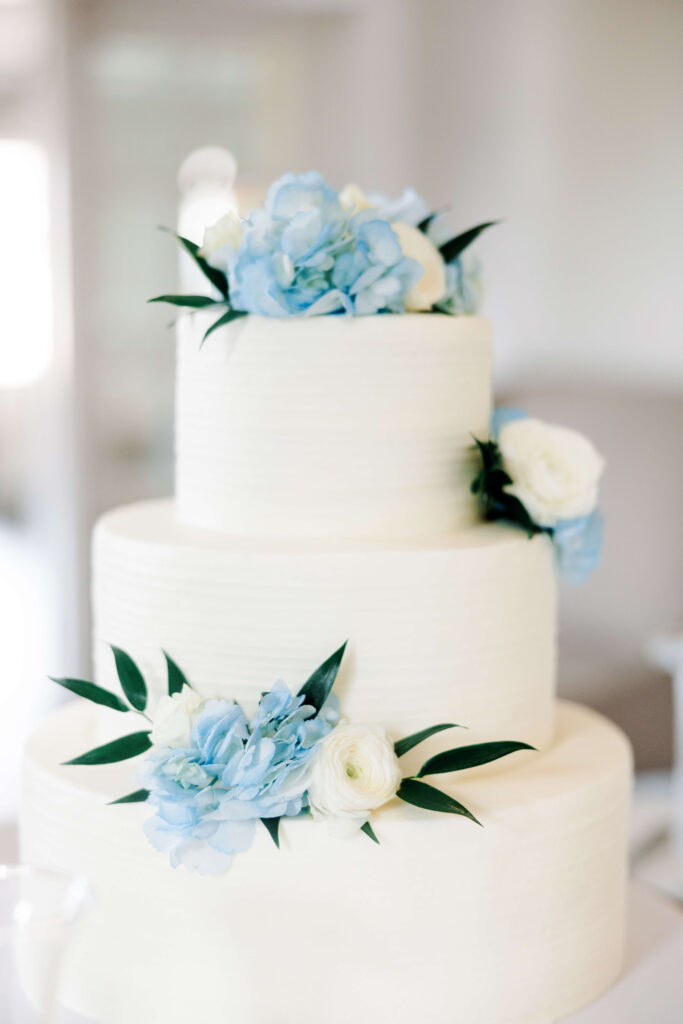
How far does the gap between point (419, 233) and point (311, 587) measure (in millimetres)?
576

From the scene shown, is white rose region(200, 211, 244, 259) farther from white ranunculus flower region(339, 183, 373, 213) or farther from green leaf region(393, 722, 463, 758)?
green leaf region(393, 722, 463, 758)

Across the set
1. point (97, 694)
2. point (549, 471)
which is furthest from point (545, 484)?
point (97, 694)

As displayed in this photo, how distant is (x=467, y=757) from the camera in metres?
1.38

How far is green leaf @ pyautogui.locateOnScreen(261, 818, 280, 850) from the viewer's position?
1.31 m

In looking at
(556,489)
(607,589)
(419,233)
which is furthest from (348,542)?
(607,589)

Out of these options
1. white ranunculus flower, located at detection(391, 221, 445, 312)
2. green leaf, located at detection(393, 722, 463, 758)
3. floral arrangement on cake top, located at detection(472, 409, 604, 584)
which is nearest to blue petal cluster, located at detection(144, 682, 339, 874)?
green leaf, located at detection(393, 722, 463, 758)

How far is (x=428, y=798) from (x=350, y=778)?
0.10 m

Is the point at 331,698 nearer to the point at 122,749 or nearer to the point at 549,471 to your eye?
the point at 122,749

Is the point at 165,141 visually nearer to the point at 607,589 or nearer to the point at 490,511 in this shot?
the point at 607,589

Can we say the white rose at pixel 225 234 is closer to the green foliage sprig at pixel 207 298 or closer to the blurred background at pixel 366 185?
the green foliage sprig at pixel 207 298

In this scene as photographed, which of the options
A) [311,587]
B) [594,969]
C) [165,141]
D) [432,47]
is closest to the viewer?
[311,587]

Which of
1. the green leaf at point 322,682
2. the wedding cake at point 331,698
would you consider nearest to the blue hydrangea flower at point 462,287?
the wedding cake at point 331,698

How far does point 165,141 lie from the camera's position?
403cm

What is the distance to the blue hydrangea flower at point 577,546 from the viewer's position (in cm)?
161
